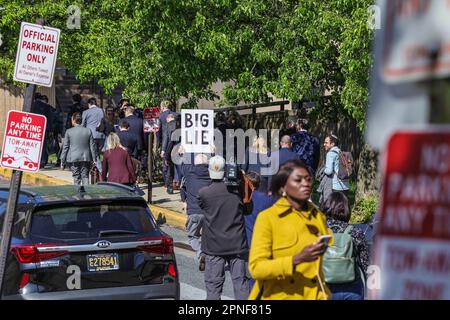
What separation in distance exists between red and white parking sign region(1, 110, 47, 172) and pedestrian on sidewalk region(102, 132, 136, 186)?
6.67 meters

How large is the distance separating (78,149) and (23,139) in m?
8.95

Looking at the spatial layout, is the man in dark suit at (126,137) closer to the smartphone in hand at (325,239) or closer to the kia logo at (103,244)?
the kia logo at (103,244)

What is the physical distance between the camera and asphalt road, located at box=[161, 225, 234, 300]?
40.2 feet

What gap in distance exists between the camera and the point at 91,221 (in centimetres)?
988

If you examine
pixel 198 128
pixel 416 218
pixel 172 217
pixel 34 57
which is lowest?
pixel 172 217

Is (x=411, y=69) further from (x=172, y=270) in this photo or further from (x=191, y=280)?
(x=191, y=280)

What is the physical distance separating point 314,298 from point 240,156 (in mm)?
11182

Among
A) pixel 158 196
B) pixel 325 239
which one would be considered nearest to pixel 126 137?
pixel 158 196

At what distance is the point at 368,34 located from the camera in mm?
15961

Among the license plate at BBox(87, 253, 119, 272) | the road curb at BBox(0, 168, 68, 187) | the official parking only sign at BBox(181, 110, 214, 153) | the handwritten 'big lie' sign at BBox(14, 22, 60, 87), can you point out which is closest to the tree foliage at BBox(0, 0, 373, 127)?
the official parking only sign at BBox(181, 110, 214, 153)

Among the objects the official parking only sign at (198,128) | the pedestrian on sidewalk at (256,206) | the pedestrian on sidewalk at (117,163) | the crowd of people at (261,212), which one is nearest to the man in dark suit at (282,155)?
the crowd of people at (261,212)

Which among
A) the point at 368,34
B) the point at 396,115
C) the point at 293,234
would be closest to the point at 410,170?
the point at 396,115

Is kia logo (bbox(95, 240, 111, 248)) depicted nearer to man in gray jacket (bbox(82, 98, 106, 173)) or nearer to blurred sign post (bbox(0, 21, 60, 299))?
blurred sign post (bbox(0, 21, 60, 299))

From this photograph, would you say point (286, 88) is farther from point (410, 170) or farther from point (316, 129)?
point (410, 170)
